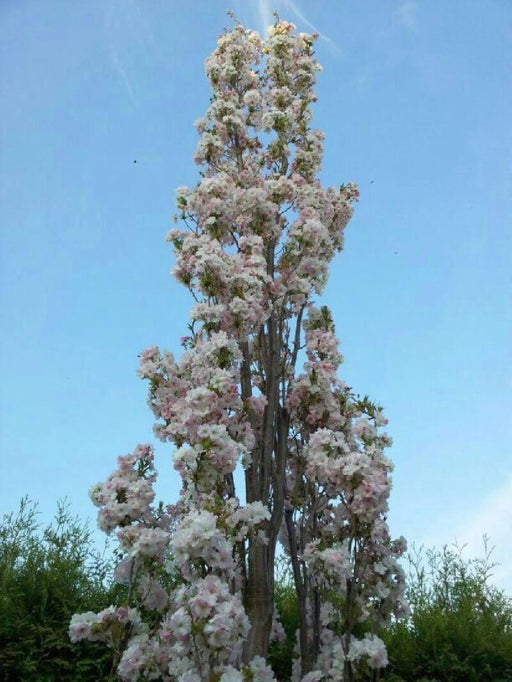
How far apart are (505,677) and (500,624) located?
0.86 meters

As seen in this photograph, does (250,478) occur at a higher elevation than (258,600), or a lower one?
higher

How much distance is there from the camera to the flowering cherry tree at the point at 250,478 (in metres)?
4.36

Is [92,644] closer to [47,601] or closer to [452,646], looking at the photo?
[47,601]

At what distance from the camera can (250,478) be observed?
5.43 m

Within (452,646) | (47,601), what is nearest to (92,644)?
(47,601)

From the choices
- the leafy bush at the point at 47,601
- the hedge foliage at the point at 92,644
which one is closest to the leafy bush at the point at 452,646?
the hedge foliage at the point at 92,644

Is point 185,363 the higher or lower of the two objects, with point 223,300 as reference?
lower

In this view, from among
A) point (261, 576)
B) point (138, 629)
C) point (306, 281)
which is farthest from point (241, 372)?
point (138, 629)

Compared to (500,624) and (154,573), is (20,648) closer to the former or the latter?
(154,573)

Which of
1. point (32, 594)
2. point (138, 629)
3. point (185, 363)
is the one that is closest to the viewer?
point (138, 629)

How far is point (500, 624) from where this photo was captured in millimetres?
6617

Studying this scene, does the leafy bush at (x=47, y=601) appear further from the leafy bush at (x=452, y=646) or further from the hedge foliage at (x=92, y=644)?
the leafy bush at (x=452, y=646)

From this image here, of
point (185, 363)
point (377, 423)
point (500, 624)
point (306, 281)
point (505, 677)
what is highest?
point (306, 281)

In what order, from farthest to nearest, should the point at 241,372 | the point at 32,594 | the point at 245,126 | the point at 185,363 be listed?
1. the point at 245,126
2. the point at 32,594
3. the point at 241,372
4. the point at 185,363
